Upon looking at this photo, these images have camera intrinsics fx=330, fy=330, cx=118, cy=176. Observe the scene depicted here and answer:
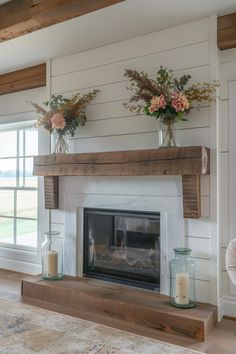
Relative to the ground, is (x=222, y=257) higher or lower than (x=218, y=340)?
higher

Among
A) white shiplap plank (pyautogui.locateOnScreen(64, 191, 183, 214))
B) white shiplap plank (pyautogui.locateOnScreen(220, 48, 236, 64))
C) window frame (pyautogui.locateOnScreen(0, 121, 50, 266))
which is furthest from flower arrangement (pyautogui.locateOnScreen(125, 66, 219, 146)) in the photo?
window frame (pyautogui.locateOnScreen(0, 121, 50, 266))

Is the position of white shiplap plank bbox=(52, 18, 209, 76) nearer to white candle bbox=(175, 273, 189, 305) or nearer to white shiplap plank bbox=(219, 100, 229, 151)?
white shiplap plank bbox=(219, 100, 229, 151)

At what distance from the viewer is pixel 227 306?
282 centimetres

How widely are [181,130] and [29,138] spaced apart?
6.89 ft

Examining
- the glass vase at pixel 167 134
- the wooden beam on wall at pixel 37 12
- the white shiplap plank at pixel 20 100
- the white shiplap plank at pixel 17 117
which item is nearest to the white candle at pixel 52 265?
the glass vase at pixel 167 134

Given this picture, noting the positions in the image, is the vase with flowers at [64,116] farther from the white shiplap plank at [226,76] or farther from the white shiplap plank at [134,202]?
the white shiplap plank at [226,76]

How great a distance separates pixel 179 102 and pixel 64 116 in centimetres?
124

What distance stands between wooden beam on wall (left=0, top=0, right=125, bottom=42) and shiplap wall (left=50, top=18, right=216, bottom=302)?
84 cm

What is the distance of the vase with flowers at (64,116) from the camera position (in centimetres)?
330

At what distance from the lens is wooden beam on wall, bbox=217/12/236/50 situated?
2683mm

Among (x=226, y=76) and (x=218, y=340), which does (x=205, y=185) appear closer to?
(x=226, y=76)

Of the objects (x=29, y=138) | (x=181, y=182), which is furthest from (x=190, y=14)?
(x=29, y=138)

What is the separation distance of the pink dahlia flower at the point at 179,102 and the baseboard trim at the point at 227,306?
64.8 inches

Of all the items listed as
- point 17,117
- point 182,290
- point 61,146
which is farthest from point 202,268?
point 17,117
